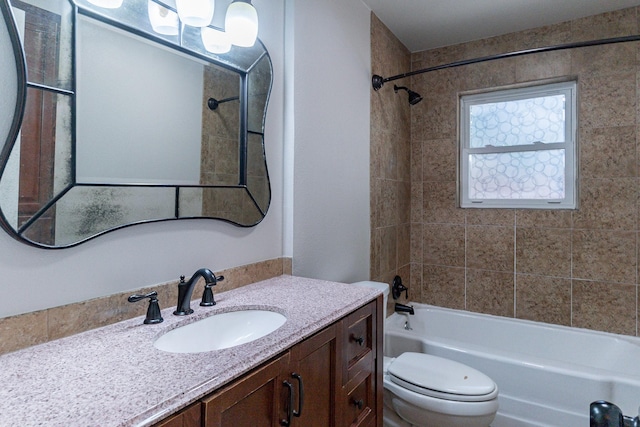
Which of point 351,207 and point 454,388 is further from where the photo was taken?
point 351,207

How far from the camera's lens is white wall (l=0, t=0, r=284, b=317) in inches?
33.5

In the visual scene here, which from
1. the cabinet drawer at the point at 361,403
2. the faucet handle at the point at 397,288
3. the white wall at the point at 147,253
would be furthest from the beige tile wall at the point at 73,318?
the faucet handle at the point at 397,288

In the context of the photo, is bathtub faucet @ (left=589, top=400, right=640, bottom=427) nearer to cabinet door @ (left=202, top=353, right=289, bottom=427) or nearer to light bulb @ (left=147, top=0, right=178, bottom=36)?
cabinet door @ (left=202, top=353, right=289, bottom=427)

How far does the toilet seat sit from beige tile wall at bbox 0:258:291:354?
3.54 feet

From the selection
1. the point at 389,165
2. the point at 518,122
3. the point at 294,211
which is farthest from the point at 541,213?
the point at 294,211

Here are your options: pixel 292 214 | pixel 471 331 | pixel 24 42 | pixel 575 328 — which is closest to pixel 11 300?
pixel 24 42

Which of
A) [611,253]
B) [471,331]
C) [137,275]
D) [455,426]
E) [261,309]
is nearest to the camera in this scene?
[137,275]

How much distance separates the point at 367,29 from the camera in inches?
92.8

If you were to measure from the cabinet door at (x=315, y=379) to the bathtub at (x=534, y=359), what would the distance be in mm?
1178

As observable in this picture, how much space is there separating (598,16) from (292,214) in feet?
→ 8.18

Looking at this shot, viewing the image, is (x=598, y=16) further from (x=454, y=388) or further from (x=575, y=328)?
(x=454, y=388)

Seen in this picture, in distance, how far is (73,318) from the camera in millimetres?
936

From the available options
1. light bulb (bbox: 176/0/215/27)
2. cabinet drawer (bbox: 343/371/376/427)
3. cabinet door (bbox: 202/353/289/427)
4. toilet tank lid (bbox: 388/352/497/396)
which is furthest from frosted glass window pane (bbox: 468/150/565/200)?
cabinet door (bbox: 202/353/289/427)

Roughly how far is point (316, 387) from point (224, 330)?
357 mm
